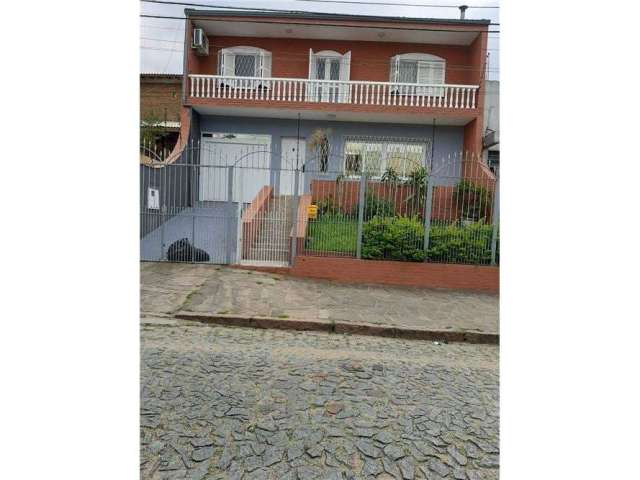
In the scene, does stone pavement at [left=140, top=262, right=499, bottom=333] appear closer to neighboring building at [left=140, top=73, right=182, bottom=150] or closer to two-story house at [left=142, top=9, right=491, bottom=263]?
two-story house at [left=142, top=9, right=491, bottom=263]

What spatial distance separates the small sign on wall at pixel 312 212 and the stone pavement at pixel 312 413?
4.13m

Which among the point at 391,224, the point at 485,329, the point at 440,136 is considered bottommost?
the point at 485,329

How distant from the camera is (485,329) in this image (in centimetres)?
532

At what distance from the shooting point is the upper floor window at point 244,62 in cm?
1337

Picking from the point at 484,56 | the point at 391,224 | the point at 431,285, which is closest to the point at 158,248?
the point at 391,224

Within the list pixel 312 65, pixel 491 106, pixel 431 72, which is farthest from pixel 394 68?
pixel 491 106

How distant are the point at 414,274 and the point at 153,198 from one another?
5705 mm

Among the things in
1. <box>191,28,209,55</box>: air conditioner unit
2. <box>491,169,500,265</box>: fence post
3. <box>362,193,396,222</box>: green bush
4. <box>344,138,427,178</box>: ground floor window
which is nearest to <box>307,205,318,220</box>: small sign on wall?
<box>362,193,396,222</box>: green bush

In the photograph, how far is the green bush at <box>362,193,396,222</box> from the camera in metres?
7.88

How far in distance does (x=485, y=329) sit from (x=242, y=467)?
13.4 feet

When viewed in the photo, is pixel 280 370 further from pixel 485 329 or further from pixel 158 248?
pixel 158 248

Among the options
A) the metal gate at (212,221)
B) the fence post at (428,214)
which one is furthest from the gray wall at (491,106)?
the metal gate at (212,221)

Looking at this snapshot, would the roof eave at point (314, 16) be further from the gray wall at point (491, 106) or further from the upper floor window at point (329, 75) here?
the gray wall at point (491, 106)

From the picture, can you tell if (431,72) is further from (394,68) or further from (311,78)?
(311,78)
